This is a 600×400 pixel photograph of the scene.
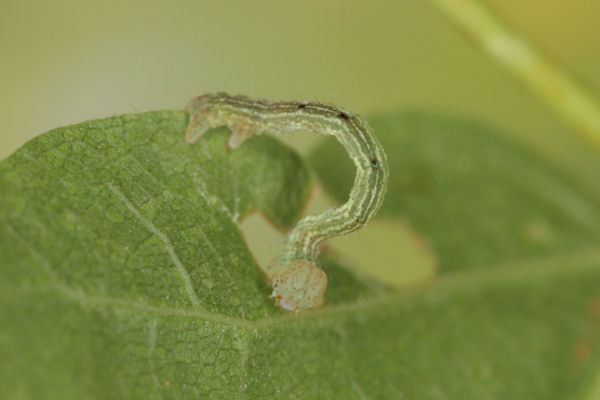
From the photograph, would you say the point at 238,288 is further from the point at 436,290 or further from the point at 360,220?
the point at 436,290

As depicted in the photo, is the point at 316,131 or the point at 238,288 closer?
the point at 238,288

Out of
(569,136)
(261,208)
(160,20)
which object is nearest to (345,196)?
(261,208)

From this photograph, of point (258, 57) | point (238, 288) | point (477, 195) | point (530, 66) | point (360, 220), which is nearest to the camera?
point (238, 288)

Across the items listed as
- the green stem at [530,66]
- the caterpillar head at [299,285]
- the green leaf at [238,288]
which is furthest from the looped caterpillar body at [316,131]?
the green stem at [530,66]

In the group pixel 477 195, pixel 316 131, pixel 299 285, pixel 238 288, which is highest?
pixel 477 195

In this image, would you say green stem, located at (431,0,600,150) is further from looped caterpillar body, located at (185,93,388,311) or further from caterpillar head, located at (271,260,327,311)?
caterpillar head, located at (271,260,327,311)

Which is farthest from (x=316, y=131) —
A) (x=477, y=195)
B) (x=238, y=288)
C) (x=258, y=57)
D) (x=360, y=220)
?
(x=258, y=57)

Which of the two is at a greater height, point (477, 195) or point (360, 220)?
point (477, 195)
